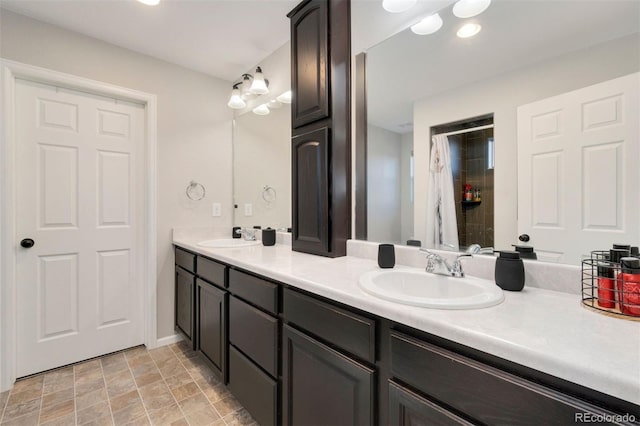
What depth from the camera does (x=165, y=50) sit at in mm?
2250

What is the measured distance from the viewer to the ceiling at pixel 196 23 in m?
1.56

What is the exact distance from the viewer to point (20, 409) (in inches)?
62.8

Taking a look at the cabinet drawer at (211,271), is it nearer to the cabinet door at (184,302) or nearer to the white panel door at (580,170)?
the cabinet door at (184,302)

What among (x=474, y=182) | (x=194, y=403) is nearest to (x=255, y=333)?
(x=194, y=403)

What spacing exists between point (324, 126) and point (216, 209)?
1581mm

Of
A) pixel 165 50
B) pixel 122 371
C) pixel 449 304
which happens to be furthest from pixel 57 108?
pixel 449 304

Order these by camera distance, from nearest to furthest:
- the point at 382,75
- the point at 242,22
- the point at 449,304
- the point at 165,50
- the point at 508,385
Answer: the point at 508,385
the point at 449,304
the point at 382,75
the point at 242,22
the point at 165,50

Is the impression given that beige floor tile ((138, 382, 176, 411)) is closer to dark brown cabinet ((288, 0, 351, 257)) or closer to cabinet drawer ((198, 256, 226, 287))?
cabinet drawer ((198, 256, 226, 287))

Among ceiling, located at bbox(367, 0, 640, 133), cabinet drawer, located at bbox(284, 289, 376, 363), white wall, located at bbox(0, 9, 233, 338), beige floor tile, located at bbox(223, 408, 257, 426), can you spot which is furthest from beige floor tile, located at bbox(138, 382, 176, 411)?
ceiling, located at bbox(367, 0, 640, 133)

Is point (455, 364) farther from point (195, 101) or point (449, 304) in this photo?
point (195, 101)

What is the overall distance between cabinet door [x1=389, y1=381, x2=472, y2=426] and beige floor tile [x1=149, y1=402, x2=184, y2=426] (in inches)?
52.9

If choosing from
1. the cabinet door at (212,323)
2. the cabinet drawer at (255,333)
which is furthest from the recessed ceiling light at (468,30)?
the cabinet door at (212,323)

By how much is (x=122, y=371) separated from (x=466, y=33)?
2.89 meters

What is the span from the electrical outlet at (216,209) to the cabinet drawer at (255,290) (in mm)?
1282
